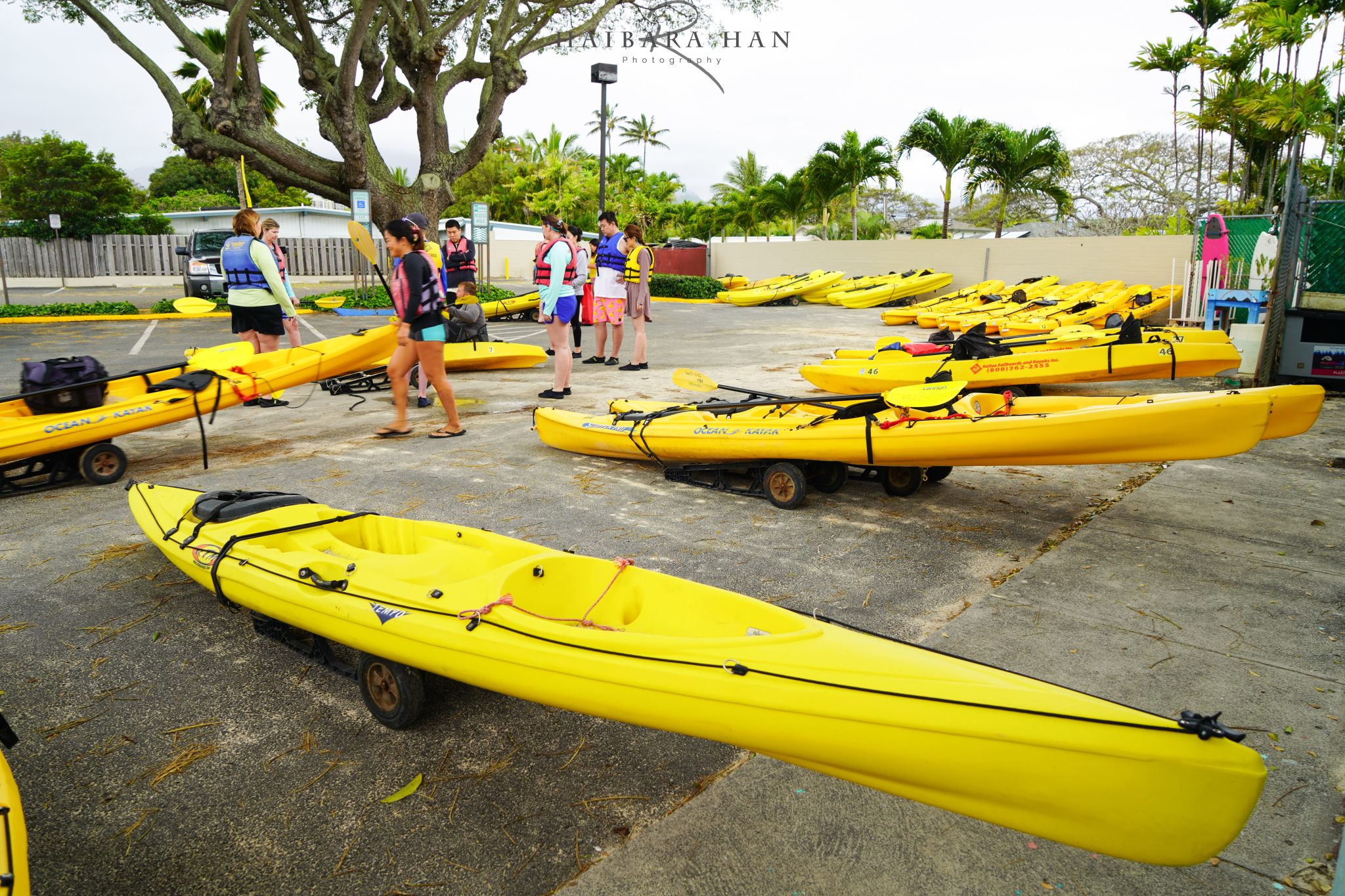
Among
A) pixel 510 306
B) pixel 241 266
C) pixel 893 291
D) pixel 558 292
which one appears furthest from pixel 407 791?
pixel 893 291

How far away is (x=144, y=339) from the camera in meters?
11.7

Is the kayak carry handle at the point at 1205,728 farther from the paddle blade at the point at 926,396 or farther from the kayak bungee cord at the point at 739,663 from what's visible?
the paddle blade at the point at 926,396

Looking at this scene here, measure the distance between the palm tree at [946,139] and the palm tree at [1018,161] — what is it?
0.25 metres

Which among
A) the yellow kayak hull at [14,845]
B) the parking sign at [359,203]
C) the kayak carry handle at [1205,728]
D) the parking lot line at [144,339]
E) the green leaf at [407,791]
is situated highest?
the parking sign at [359,203]

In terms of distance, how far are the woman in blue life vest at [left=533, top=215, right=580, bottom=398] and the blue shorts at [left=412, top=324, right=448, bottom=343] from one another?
1.42 metres

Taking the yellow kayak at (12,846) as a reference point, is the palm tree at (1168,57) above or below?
above

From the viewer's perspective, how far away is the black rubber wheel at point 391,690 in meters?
2.38

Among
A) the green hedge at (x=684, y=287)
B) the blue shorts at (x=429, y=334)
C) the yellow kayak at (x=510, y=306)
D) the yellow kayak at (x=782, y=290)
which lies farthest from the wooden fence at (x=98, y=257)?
the blue shorts at (x=429, y=334)

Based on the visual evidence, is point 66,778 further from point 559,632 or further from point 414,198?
point 414,198

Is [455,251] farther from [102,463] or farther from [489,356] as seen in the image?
[102,463]

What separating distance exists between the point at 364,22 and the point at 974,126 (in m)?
16.4

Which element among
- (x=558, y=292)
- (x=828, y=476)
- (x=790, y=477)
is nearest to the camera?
(x=790, y=477)

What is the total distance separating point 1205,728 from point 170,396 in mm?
5878

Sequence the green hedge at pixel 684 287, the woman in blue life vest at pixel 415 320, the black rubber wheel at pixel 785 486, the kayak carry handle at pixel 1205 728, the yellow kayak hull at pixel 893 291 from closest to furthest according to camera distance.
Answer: the kayak carry handle at pixel 1205 728 → the black rubber wheel at pixel 785 486 → the woman in blue life vest at pixel 415 320 → the yellow kayak hull at pixel 893 291 → the green hedge at pixel 684 287
